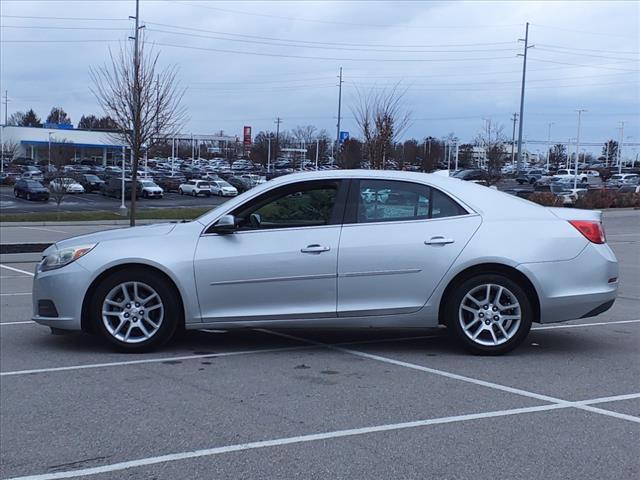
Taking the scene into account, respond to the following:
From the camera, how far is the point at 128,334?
6.60 m

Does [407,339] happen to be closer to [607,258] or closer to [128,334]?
[607,258]

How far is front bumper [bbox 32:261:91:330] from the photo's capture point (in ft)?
21.4

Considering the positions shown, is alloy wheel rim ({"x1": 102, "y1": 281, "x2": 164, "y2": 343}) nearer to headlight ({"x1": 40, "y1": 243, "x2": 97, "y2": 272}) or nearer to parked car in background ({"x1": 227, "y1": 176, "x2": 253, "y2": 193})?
headlight ({"x1": 40, "y1": 243, "x2": 97, "y2": 272})

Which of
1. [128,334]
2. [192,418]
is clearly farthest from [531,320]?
[128,334]

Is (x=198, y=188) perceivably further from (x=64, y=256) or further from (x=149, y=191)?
(x=64, y=256)

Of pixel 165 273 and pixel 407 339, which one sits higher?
pixel 165 273

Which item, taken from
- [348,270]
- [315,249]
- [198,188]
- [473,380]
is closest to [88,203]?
[198,188]

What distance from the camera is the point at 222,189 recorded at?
62.0 m

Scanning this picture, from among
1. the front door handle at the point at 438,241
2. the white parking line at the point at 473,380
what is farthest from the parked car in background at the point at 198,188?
the front door handle at the point at 438,241

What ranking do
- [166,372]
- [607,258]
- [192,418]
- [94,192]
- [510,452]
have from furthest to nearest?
[94,192], [607,258], [166,372], [192,418], [510,452]

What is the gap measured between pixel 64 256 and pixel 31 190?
4879cm

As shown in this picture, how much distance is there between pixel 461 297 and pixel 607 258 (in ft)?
4.60

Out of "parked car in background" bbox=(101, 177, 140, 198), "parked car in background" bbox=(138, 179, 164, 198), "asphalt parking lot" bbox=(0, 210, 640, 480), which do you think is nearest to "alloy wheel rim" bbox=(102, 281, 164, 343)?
"asphalt parking lot" bbox=(0, 210, 640, 480)

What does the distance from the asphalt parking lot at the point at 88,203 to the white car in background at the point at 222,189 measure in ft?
2.26
